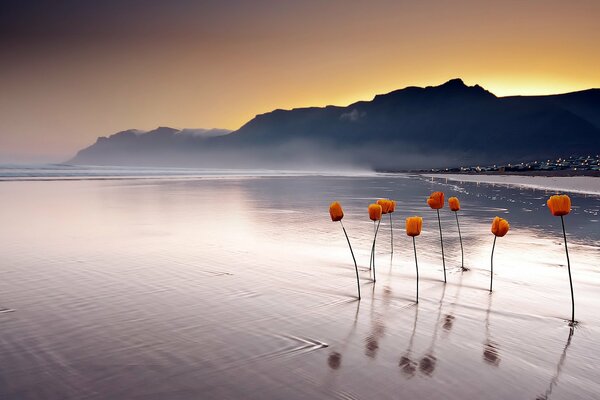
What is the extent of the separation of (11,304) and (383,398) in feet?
14.6

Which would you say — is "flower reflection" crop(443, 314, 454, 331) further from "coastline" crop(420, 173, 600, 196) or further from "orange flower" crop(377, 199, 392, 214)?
"coastline" crop(420, 173, 600, 196)

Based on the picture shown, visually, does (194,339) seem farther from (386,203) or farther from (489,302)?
(386,203)

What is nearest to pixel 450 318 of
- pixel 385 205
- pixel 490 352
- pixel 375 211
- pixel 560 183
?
pixel 490 352

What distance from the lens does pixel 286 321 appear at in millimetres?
4914

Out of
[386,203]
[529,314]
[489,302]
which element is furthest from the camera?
[386,203]

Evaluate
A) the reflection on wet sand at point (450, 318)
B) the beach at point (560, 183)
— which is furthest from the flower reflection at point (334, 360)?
the beach at point (560, 183)

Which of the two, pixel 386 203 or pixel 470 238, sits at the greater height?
pixel 386 203

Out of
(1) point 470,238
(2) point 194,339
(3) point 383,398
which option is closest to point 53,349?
(2) point 194,339

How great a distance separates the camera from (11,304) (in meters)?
5.40

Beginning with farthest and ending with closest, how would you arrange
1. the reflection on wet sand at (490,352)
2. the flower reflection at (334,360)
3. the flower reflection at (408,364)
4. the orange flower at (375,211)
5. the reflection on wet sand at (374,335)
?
the orange flower at (375,211)
the reflection on wet sand at (374,335)
the reflection on wet sand at (490,352)
the flower reflection at (334,360)
the flower reflection at (408,364)

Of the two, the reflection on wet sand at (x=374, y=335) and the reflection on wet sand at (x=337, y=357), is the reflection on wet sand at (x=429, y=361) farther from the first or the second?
the reflection on wet sand at (x=337, y=357)

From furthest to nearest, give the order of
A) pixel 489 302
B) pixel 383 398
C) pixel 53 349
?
pixel 489 302
pixel 53 349
pixel 383 398

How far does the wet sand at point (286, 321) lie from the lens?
3.46 m

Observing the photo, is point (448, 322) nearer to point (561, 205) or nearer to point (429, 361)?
point (429, 361)
